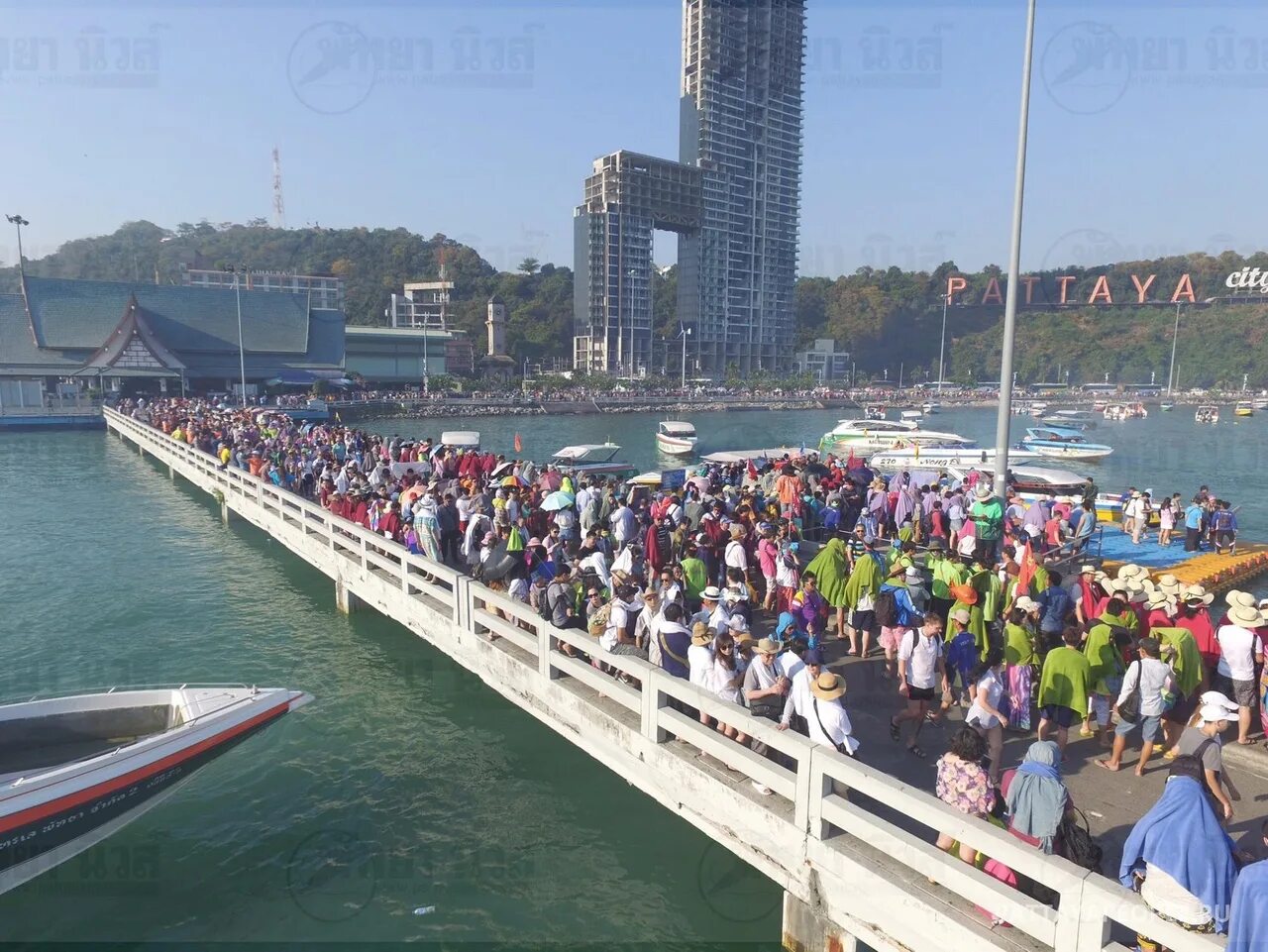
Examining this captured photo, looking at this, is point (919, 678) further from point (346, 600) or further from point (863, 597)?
point (346, 600)

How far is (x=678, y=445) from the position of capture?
46.9 meters

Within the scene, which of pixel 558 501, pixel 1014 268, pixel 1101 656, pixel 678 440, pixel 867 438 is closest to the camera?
pixel 1101 656

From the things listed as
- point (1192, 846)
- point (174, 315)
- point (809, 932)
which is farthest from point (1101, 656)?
point (174, 315)

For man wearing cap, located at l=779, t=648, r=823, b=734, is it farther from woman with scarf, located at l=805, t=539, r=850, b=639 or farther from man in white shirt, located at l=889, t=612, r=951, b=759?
woman with scarf, located at l=805, t=539, r=850, b=639

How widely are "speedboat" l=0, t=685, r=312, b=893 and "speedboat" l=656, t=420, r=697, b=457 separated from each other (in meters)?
38.1

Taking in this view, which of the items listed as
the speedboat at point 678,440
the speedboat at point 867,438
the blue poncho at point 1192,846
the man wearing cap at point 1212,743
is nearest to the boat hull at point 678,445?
the speedboat at point 678,440

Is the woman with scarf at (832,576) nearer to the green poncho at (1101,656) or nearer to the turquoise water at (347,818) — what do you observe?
the green poncho at (1101,656)

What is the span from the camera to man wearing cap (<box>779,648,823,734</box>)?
21.1 feet

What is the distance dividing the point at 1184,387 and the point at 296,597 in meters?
154

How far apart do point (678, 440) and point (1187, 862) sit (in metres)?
43.1

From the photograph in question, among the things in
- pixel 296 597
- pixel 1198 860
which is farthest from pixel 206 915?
pixel 296 597

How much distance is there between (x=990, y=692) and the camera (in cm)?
665

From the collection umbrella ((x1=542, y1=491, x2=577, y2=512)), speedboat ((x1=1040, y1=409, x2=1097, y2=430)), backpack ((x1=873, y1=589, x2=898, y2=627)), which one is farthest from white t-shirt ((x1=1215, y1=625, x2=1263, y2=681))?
speedboat ((x1=1040, y1=409, x2=1097, y2=430))

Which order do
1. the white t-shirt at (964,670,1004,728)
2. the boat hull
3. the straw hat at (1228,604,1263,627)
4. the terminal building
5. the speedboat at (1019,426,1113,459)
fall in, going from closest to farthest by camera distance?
1. the white t-shirt at (964,670,1004,728)
2. the straw hat at (1228,604,1263,627)
3. the speedboat at (1019,426,1113,459)
4. the boat hull
5. the terminal building
